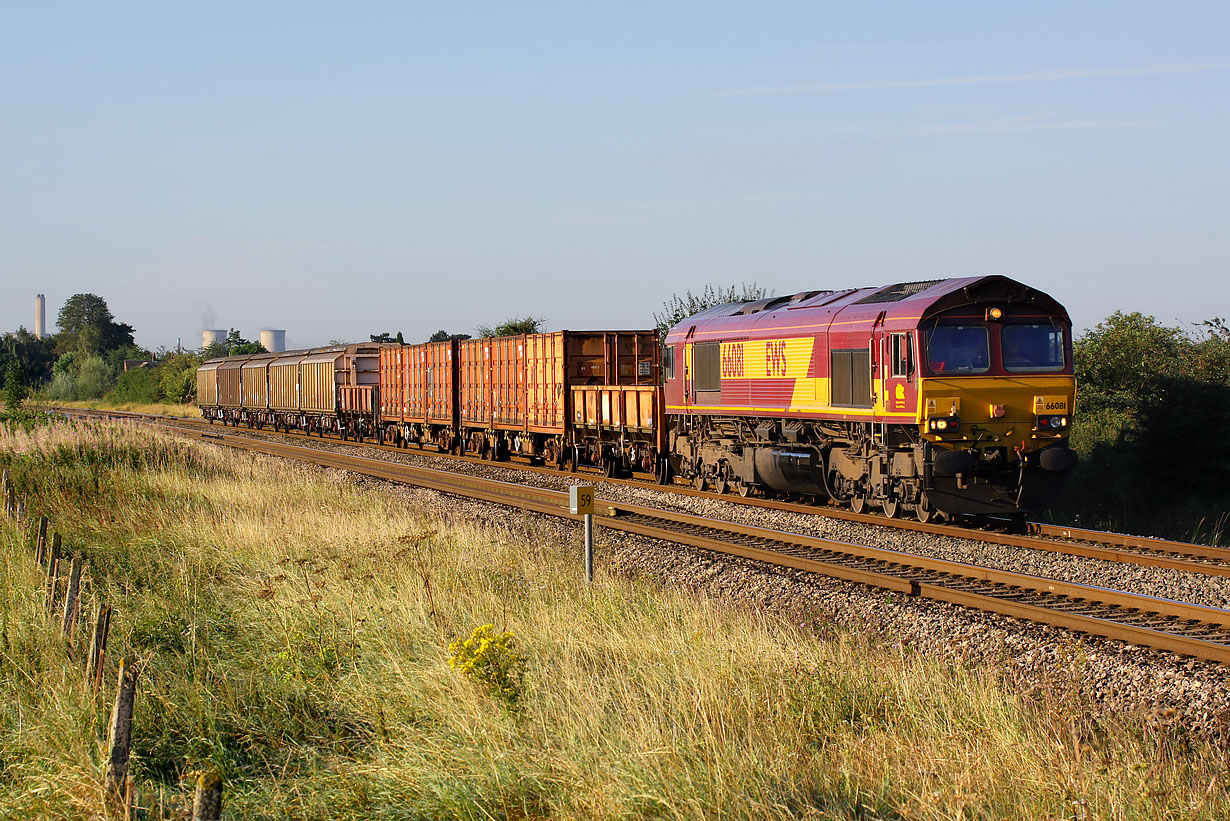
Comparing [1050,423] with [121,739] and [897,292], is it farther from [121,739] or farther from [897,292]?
[121,739]

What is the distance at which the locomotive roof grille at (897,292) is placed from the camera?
1734 centimetres

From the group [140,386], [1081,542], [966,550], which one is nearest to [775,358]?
[966,550]

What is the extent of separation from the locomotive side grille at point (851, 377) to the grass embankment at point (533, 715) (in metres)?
7.08

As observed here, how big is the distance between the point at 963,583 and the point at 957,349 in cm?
503

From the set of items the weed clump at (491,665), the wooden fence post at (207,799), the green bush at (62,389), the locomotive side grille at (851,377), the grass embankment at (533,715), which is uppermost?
the green bush at (62,389)

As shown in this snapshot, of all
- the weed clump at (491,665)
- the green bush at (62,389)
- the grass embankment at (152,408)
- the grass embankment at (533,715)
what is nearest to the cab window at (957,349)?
the grass embankment at (533,715)

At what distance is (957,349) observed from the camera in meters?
16.2

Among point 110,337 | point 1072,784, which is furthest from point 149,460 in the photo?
point 110,337

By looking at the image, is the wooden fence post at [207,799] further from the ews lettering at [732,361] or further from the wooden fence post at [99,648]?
the ews lettering at [732,361]

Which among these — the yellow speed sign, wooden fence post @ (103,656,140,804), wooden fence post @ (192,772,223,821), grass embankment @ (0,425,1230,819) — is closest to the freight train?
the yellow speed sign

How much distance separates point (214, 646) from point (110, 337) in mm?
155886

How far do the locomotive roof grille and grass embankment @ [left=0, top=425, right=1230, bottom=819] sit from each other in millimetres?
8089

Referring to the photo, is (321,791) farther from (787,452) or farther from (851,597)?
(787,452)

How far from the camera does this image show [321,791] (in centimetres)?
591
